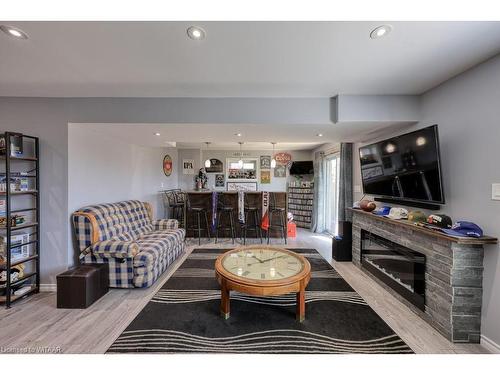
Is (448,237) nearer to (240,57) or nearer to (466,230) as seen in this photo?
(466,230)

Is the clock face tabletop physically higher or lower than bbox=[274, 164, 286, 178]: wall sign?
lower

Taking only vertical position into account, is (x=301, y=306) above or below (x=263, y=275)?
below

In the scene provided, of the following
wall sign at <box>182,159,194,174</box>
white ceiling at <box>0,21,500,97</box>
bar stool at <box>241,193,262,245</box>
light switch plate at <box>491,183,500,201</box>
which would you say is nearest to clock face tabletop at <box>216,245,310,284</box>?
light switch plate at <box>491,183,500,201</box>

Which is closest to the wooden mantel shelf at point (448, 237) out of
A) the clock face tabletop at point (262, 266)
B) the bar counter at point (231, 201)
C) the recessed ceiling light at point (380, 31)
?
the clock face tabletop at point (262, 266)

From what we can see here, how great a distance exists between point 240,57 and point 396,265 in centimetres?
301

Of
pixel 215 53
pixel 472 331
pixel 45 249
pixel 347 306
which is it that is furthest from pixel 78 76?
pixel 472 331

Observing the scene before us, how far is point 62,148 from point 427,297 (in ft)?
15.1

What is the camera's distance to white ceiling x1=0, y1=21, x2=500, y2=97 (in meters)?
1.46

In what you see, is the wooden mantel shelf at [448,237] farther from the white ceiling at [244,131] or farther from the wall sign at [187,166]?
the wall sign at [187,166]

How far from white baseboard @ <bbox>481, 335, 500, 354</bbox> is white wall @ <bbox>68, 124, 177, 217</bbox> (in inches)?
183

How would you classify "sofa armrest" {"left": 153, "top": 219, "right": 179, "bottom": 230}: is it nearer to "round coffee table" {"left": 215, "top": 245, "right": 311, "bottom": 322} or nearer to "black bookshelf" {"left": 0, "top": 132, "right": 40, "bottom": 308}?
"black bookshelf" {"left": 0, "top": 132, "right": 40, "bottom": 308}

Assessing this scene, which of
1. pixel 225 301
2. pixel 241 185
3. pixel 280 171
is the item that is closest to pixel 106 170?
pixel 225 301

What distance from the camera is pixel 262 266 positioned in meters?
2.36

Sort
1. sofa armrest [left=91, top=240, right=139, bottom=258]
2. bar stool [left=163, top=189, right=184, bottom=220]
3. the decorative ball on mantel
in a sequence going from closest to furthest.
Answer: sofa armrest [left=91, top=240, right=139, bottom=258] → the decorative ball on mantel → bar stool [left=163, top=189, right=184, bottom=220]
